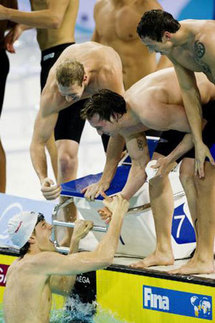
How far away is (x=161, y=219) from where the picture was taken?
5148 mm

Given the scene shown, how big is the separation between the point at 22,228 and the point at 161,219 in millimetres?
982

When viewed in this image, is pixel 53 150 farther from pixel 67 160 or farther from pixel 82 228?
pixel 82 228

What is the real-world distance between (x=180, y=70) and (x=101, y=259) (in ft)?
3.79

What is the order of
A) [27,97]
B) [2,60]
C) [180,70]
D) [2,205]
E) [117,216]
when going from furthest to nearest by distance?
[27,97], [2,60], [2,205], [180,70], [117,216]

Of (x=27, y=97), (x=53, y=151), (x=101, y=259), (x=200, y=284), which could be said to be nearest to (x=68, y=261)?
(x=101, y=259)

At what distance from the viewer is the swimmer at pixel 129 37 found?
6211 millimetres

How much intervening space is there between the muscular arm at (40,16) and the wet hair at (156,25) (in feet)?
4.88

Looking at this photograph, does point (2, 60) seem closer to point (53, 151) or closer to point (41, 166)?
point (53, 151)

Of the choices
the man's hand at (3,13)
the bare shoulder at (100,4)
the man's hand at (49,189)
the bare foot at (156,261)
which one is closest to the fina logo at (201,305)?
the bare foot at (156,261)

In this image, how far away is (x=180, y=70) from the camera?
481 cm

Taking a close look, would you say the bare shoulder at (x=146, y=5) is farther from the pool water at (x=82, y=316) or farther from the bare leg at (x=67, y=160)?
the pool water at (x=82, y=316)

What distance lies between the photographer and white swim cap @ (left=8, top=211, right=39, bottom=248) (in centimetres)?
452

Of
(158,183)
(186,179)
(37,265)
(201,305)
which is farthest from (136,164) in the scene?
(37,265)

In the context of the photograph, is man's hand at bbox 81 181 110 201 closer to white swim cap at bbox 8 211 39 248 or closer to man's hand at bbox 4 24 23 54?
white swim cap at bbox 8 211 39 248
